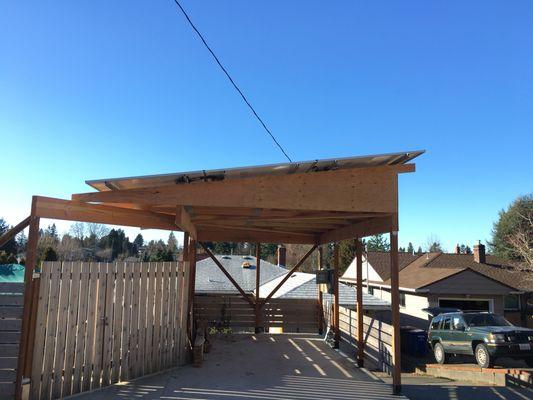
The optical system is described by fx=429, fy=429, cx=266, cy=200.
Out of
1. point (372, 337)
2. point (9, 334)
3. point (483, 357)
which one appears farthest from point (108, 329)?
point (483, 357)

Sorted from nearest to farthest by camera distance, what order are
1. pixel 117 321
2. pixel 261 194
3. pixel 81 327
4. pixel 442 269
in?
1. pixel 81 327
2. pixel 117 321
3. pixel 261 194
4. pixel 442 269

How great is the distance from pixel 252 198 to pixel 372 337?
566cm

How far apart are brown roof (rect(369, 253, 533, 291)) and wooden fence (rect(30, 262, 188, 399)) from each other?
830 inches

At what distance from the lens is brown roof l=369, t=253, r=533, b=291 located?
2652cm

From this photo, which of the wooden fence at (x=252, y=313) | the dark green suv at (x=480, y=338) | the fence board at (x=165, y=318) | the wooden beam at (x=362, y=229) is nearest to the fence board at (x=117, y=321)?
the fence board at (x=165, y=318)

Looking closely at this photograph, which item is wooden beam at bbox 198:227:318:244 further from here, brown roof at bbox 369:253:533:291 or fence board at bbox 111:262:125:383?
brown roof at bbox 369:253:533:291

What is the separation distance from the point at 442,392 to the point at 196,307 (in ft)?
24.3

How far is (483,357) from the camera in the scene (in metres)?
13.1

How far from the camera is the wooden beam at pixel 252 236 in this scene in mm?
13266

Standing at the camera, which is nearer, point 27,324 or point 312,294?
point 27,324

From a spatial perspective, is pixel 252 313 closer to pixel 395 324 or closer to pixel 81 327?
pixel 395 324

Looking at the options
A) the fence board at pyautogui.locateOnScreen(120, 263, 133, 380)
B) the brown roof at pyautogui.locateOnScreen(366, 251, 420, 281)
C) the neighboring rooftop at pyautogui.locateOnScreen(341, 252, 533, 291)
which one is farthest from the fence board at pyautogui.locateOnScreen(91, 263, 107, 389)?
the brown roof at pyautogui.locateOnScreen(366, 251, 420, 281)

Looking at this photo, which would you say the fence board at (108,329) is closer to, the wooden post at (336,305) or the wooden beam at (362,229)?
the wooden beam at (362,229)

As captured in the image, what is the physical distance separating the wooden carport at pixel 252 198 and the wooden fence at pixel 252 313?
535 cm
